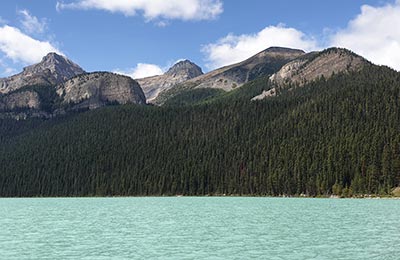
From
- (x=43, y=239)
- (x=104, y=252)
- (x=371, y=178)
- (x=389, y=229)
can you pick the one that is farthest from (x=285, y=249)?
(x=371, y=178)

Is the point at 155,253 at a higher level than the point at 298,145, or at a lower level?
lower

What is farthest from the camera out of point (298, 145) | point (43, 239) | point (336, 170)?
point (298, 145)

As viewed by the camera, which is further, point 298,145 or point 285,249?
point 298,145

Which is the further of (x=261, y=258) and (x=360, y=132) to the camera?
(x=360, y=132)

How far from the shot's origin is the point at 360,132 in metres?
179

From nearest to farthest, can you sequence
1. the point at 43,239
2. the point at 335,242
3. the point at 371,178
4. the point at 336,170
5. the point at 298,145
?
the point at 335,242, the point at 43,239, the point at 371,178, the point at 336,170, the point at 298,145

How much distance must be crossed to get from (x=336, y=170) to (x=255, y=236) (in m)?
120

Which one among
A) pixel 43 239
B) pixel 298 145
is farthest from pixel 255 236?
pixel 298 145

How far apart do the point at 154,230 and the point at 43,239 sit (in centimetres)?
1160

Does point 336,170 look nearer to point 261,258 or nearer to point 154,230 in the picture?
point 154,230

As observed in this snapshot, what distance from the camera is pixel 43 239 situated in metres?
44.2

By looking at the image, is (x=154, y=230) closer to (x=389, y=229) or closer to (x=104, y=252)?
(x=104, y=252)

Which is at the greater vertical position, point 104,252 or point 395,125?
point 395,125

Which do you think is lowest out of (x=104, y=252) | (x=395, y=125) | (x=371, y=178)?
(x=104, y=252)
